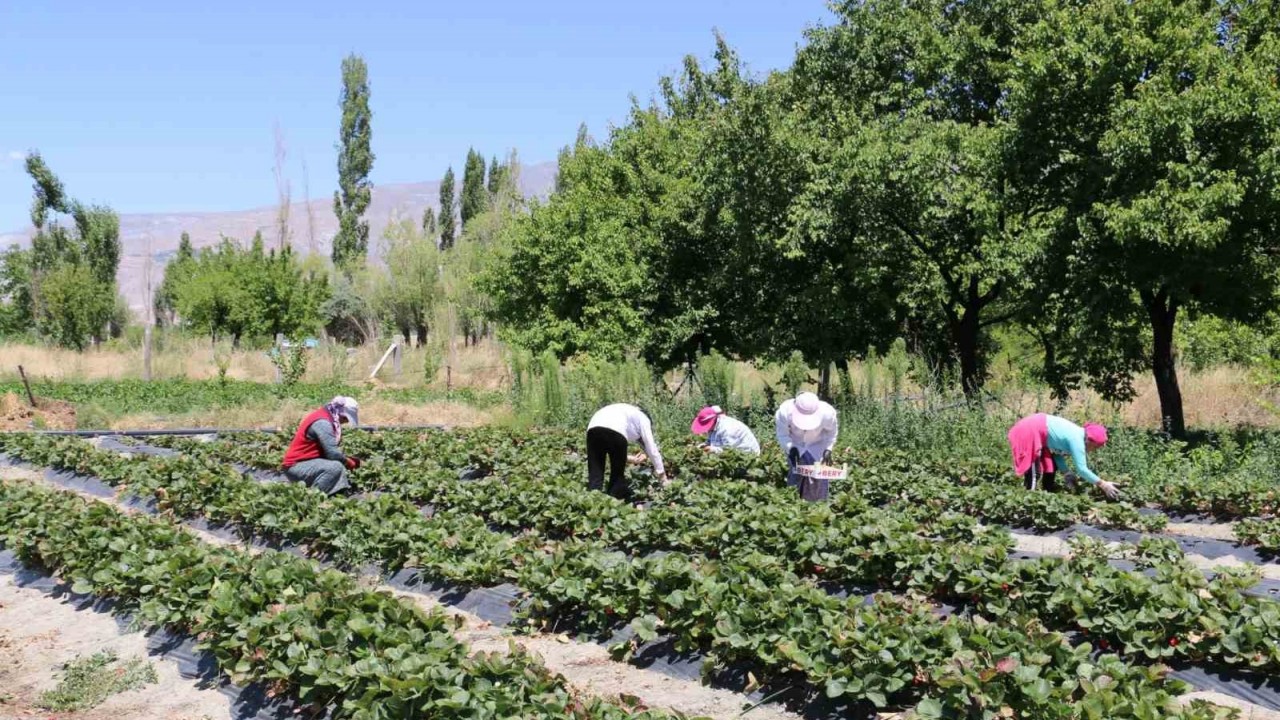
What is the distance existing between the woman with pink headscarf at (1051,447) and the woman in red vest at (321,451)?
644 cm

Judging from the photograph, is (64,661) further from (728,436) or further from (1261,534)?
(1261,534)

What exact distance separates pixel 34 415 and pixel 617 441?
15.4 metres

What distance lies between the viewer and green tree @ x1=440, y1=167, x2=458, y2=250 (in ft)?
231

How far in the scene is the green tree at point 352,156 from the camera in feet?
191

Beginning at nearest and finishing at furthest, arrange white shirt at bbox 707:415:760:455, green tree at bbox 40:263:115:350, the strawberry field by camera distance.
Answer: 1. the strawberry field
2. white shirt at bbox 707:415:760:455
3. green tree at bbox 40:263:115:350

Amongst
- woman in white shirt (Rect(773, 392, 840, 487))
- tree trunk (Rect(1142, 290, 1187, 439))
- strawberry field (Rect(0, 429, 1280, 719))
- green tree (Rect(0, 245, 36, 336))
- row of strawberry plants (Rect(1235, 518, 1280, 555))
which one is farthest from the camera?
green tree (Rect(0, 245, 36, 336))

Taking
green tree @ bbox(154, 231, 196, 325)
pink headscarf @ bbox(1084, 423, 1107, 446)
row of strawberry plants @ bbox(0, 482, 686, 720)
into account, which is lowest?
row of strawberry plants @ bbox(0, 482, 686, 720)

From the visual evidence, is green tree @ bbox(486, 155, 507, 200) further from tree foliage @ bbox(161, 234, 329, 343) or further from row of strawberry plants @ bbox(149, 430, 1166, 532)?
row of strawberry plants @ bbox(149, 430, 1166, 532)

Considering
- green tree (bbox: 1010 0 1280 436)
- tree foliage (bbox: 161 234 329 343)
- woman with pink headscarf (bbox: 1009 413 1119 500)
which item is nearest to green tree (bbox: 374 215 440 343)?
tree foliage (bbox: 161 234 329 343)

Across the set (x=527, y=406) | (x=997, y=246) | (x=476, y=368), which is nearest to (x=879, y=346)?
(x=997, y=246)

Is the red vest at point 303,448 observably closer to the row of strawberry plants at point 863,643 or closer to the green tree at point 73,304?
the row of strawberry plants at point 863,643

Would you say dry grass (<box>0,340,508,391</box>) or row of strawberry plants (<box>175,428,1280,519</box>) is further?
dry grass (<box>0,340,508,391</box>)

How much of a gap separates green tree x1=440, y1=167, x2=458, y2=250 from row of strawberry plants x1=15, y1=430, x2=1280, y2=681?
65.7 metres

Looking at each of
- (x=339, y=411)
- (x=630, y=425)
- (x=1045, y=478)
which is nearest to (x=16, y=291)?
(x=339, y=411)
